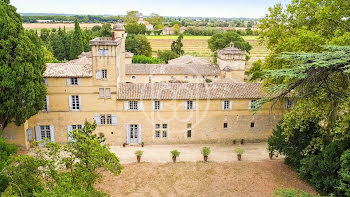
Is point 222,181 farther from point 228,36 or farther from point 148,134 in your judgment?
point 228,36

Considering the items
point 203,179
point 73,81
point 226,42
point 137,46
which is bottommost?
point 203,179

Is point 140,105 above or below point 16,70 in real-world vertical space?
below

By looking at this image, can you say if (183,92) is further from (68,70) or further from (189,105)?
(68,70)

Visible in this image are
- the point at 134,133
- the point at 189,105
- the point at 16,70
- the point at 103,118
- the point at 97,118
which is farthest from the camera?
the point at 134,133

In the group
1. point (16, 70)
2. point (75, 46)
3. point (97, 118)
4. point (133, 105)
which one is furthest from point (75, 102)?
point (75, 46)

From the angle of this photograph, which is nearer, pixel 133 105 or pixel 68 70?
pixel 68 70

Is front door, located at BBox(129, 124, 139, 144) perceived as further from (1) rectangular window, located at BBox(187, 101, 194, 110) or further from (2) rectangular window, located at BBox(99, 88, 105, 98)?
(1) rectangular window, located at BBox(187, 101, 194, 110)

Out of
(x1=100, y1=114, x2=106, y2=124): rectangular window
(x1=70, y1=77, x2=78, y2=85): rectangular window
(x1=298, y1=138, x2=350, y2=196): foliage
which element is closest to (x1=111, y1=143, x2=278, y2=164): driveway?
(x1=100, y1=114, x2=106, y2=124): rectangular window

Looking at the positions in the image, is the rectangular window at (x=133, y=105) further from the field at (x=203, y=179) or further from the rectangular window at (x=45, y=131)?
the rectangular window at (x=45, y=131)
